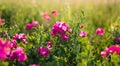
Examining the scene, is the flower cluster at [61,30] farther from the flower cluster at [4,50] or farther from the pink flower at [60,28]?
the flower cluster at [4,50]

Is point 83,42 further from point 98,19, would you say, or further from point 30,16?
point 98,19

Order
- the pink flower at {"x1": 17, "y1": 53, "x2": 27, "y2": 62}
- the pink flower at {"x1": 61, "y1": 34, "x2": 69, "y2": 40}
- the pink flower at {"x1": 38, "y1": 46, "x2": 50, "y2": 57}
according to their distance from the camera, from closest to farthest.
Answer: the pink flower at {"x1": 17, "y1": 53, "x2": 27, "y2": 62} < the pink flower at {"x1": 38, "y1": 46, "x2": 50, "y2": 57} < the pink flower at {"x1": 61, "y1": 34, "x2": 69, "y2": 40}

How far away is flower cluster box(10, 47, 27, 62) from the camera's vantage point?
3.38 metres

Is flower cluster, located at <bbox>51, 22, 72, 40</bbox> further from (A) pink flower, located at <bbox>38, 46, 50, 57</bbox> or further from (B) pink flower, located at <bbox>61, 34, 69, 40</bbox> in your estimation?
(A) pink flower, located at <bbox>38, 46, 50, 57</bbox>

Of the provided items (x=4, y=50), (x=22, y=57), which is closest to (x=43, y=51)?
(x=22, y=57)

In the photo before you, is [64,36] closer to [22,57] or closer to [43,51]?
[43,51]

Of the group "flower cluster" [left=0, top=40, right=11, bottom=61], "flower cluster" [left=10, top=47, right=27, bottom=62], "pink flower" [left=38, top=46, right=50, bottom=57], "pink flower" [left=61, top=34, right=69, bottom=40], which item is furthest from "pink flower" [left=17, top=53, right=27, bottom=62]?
"pink flower" [left=61, top=34, right=69, bottom=40]

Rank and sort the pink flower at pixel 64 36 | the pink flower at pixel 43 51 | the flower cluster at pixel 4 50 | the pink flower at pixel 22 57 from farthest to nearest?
the pink flower at pixel 64 36 < the pink flower at pixel 43 51 < the pink flower at pixel 22 57 < the flower cluster at pixel 4 50

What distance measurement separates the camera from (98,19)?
26.5ft

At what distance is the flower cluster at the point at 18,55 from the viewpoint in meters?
3.38

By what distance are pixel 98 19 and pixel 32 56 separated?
14.5ft

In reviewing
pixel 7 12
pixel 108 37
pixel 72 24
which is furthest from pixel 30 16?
pixel 72 24

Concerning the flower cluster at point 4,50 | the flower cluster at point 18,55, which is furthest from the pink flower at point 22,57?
the flower cluster at point 4,50

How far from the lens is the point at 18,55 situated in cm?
339
